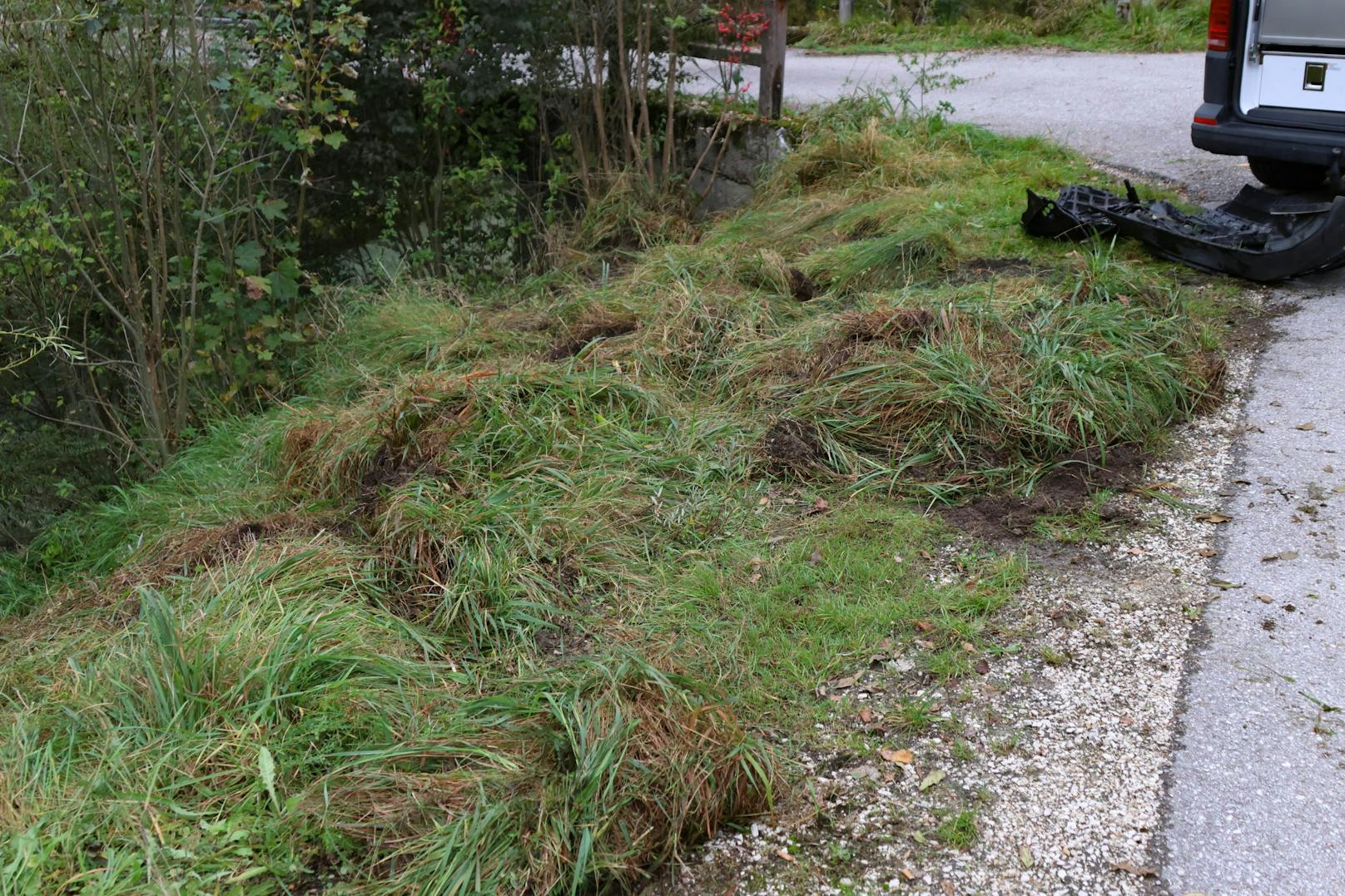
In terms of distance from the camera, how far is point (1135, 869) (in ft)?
8.77

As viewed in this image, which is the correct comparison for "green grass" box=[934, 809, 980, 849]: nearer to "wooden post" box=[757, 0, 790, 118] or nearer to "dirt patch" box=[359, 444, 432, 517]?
"dirt patch" box=[359, 444, 432, 517]

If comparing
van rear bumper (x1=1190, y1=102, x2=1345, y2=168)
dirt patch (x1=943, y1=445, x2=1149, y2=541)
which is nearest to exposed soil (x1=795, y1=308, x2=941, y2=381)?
dirt patch (x1=943, y1=445, x2=1149, y2=541)

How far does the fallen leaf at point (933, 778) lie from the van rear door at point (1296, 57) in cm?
513

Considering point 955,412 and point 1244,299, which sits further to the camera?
point 1244,299

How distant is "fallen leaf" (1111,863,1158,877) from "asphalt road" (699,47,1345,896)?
28mm

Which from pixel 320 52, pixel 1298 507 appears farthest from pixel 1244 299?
pixel 320 52

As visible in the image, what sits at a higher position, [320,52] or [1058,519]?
[320,52]

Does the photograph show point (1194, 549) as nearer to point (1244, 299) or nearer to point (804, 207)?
point (1244, 299)

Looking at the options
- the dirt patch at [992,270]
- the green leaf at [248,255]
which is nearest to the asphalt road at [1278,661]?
the dirt patch at [992,270]

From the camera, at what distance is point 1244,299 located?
6145mm

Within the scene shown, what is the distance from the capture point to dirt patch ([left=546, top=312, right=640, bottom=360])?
6094 mm

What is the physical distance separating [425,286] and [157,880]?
6.11 m

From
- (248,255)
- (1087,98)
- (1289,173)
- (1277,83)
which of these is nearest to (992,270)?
A: (1277,83)

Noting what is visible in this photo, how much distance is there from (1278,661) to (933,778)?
1.21m
